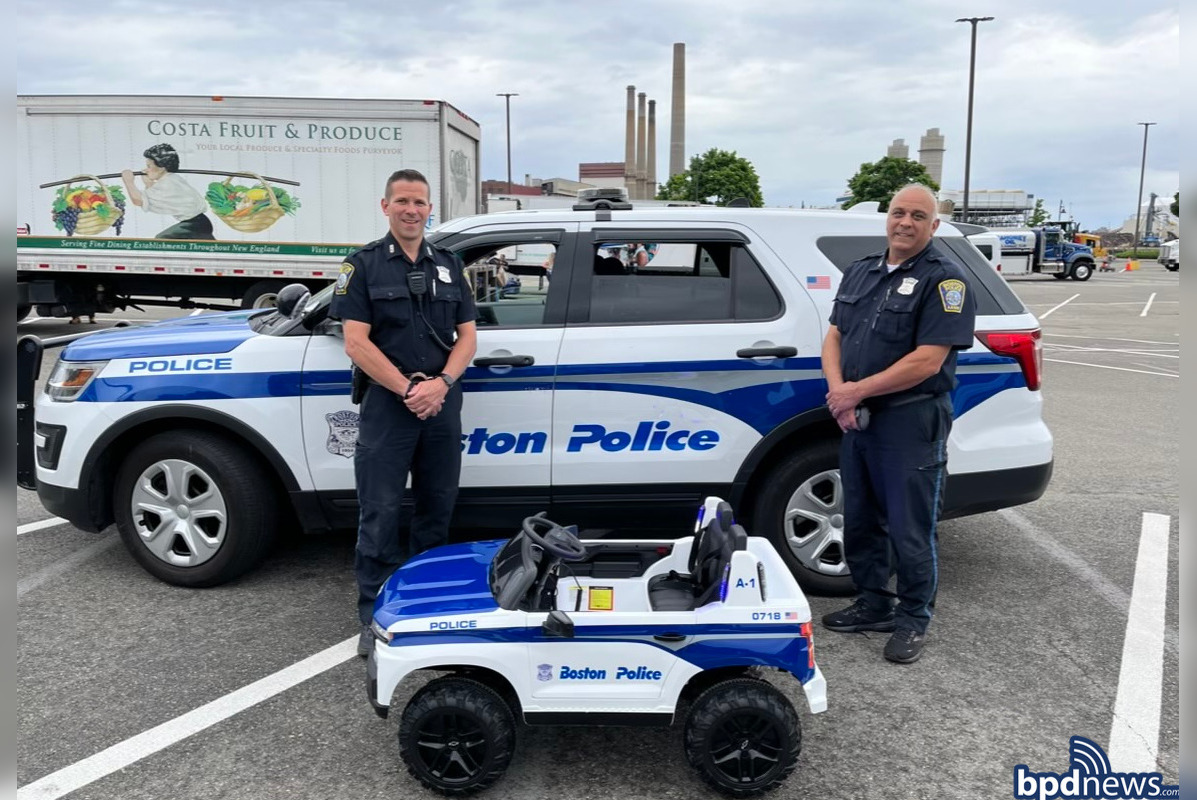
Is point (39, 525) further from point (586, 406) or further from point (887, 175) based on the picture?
point (887, 175)

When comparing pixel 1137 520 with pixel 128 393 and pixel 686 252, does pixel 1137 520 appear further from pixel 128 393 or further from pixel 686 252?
pixel 128 393

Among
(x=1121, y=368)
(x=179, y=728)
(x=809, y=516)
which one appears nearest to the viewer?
(x=179, y=728)

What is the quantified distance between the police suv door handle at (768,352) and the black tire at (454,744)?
190 cm

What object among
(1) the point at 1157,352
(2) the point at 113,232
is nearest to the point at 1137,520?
(1) the point at 1157,352

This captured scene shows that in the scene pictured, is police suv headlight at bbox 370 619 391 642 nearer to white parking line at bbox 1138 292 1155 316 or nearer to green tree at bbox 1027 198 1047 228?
white parking line at bbox 1138 292 1155 316

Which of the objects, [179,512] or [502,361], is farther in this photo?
[179,512]

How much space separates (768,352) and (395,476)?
5.40 feet

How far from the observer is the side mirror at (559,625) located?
2.59 meters

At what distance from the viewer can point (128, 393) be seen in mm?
3980

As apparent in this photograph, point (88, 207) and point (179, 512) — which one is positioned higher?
point (88, 207)

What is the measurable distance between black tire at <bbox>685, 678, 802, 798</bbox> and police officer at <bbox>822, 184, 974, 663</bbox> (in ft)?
3.60

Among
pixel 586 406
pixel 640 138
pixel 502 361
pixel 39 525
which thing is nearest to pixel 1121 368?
pixel 586 406

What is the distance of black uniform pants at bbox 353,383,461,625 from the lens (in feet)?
11.2

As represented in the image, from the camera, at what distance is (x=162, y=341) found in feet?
13.4
